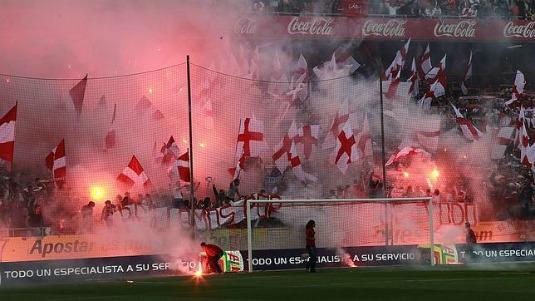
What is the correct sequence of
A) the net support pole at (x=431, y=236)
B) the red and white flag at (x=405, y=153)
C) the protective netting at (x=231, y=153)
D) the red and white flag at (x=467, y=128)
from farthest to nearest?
the red and white flag at (x=467, y=128) < the red and white flag at (x=405, y=153) < the net support pole at (x=431, y=236) < the protective netting at (x=231, y=153)

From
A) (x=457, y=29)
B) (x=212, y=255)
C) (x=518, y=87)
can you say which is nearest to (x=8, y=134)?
(x=212, y=255)

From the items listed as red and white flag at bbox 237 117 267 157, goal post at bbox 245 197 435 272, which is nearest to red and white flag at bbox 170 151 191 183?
goal post at bbox 245 197 435 272

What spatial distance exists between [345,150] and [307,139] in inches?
43.7

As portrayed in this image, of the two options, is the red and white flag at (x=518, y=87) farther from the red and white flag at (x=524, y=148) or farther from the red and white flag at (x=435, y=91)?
the red and white flag at (x=435, y=91)

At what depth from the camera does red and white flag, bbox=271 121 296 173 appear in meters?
27.5

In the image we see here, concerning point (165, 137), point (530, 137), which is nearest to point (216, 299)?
Answer: point (165, 137)

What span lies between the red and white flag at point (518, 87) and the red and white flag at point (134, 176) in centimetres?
1303

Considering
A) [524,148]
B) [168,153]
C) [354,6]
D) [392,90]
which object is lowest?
[168,153]

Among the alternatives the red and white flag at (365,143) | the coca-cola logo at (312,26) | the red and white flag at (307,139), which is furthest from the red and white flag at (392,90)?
the red and white flag at (307,139)

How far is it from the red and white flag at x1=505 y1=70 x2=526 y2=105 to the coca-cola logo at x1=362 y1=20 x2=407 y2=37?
3.95 metres

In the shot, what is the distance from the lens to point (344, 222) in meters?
25.0

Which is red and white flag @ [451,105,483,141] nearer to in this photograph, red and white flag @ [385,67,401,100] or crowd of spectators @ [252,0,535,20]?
red and white flag @ [385,67,401,100]

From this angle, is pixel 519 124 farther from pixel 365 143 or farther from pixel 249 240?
pixel 249 240

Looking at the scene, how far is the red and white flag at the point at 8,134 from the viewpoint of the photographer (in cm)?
2386
